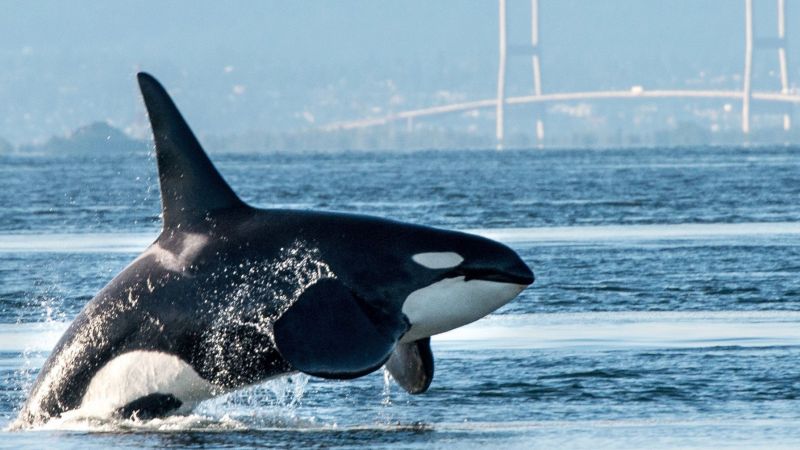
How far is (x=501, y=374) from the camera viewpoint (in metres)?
13.2

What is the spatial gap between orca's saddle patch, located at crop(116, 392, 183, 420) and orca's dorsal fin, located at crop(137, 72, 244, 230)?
109cm

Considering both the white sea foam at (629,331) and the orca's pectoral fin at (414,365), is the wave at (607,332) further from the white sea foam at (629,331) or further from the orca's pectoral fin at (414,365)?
the orca's pectoral fin at (414,365)

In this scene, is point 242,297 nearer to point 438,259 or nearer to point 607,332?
point 438,259

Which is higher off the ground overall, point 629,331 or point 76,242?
point 629,331

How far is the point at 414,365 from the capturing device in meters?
11.2

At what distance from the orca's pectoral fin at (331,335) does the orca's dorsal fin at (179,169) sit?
110 centimetres

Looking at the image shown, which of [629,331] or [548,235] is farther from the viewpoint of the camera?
[548,235]

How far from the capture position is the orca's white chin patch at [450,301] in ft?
34.6

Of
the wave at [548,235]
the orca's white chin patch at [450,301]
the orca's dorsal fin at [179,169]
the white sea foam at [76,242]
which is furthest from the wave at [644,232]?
the orca's white chin patch at [450,301]

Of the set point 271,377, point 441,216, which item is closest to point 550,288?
point 271,377

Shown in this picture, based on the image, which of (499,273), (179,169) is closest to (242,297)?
(179,169)

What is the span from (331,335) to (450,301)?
1.02m

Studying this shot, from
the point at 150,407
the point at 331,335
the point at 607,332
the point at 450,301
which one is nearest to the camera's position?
the point at 331,335

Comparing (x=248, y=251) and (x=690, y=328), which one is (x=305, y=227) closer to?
(x=248, y=251)
